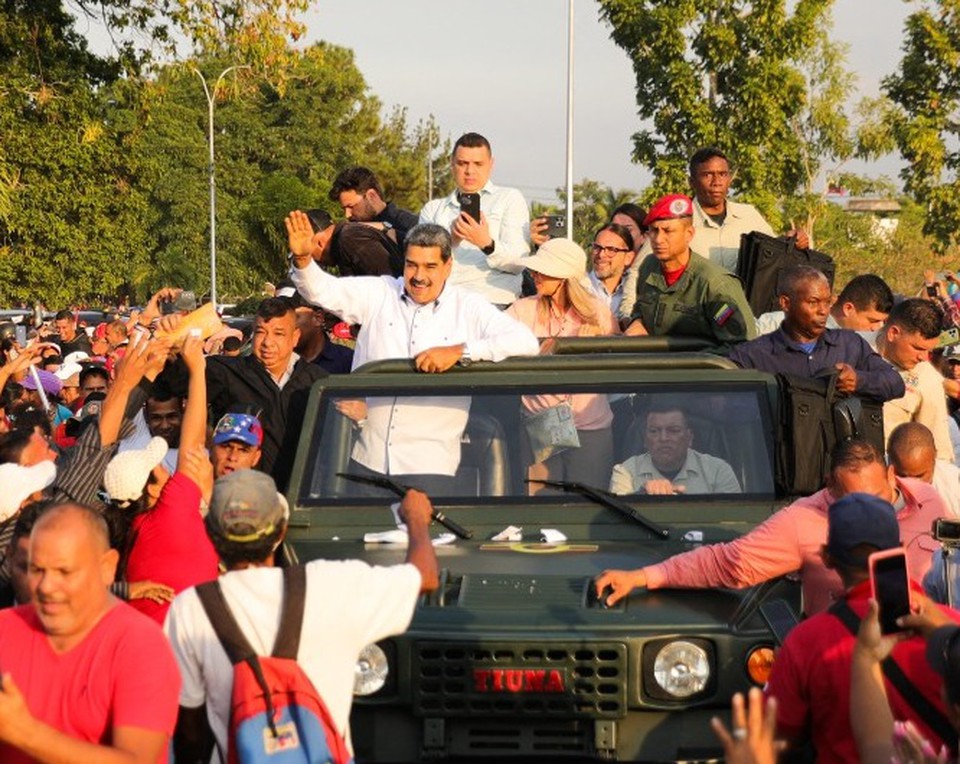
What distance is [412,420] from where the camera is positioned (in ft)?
24.6

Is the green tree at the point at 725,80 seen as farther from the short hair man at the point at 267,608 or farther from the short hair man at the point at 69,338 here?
the short hair man at the point at 267,608

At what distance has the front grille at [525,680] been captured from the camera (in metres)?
6.08

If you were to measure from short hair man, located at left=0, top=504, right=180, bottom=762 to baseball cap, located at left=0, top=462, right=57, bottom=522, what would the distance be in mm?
1954

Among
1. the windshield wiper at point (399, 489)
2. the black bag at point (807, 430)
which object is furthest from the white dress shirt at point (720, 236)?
the windshield wiper at point (399, 489)

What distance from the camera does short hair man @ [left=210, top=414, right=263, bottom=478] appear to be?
745 centimetres

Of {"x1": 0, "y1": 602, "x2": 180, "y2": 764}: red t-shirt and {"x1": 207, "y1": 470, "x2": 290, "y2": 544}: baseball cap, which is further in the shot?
{"x1": 207, "y1": 470, "x2": 290, "y2": 544}: baseball cap

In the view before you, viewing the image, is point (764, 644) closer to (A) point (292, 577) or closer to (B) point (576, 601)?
(B) point (576, 601)

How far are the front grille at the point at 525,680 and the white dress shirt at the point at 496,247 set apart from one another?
12.9 ft

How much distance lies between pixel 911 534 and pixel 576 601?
3.75 ft

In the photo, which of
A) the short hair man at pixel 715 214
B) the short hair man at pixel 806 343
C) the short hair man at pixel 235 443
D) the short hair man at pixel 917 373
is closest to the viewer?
the short hair man at pixel 235 443

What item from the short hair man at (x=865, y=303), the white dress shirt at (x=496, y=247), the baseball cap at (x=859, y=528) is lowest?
the baseball cap at (x=859, y=528)

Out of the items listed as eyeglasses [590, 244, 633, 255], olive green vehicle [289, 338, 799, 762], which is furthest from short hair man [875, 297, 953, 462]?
eyeglasses [590, 244, 633, 255]

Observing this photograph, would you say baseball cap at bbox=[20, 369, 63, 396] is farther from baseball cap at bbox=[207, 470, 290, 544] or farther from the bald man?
baseball cap at bbox=[207, 470, 290, 544]

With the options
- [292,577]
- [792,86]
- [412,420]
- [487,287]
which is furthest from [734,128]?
[292,577]
